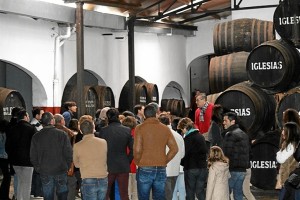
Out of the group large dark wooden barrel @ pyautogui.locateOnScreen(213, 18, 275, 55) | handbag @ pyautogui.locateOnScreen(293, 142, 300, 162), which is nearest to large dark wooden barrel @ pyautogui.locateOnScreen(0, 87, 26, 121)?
large dark wooden barrel @ pyautogui.locateOnScreen(213, 18, 275, 55)

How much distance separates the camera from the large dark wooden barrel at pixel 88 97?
1584 cm

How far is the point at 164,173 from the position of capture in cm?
852

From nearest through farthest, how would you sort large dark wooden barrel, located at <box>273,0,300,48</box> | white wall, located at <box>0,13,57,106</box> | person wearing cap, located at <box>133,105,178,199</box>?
person wearing cap, located at <box>133,105,178,199</box>, large dark wooden barrel, located at <box>273,0,300,48</box>, white wall, located at <box>0,13,57,106</box>

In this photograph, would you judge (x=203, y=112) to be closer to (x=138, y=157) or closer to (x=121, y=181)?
(x=121, y=181)

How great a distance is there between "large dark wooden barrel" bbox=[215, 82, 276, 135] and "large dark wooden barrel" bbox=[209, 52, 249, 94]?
47.7 inches

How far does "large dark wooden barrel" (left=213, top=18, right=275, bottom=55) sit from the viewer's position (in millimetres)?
12719

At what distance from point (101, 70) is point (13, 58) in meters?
3.86

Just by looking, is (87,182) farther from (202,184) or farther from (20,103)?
(20,103)

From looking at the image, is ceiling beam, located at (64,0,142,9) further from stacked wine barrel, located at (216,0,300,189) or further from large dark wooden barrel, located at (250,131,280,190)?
large dark wooden barrel, located at (250,131,280,190)

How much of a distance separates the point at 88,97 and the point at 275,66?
648 cm

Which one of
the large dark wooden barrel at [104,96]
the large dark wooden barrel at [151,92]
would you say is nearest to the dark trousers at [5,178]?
the large dark wooden barrel at [104,96]

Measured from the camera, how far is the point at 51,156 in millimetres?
8258

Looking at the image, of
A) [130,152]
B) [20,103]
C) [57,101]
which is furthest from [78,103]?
[130,152]

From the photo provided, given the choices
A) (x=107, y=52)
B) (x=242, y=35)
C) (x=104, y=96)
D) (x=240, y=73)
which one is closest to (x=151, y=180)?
(x=240, y=73)
